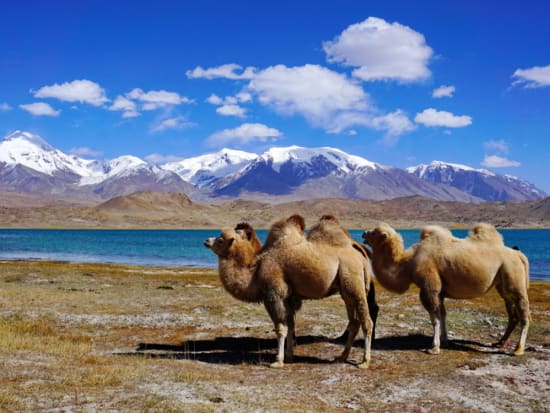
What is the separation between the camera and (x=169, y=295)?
26531 millimetres

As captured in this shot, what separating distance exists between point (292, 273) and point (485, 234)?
5.32m

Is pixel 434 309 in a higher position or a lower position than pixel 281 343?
higher

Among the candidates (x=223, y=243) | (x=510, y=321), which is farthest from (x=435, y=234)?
(x=223, y=243)

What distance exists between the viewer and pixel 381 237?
47.0ft

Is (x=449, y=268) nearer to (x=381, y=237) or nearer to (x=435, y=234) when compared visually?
(x=435, y=234)

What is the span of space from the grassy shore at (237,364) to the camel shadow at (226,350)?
3 cm

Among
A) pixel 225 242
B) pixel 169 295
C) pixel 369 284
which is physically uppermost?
pixel 225 242

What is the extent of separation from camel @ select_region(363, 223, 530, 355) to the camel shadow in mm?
2899

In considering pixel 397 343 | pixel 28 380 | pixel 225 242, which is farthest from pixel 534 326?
pixel 28 380

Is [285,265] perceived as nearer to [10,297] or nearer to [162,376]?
[162,376]

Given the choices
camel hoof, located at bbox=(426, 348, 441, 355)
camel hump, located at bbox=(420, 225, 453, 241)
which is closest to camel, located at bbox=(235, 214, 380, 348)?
camel hoof, located at bbox=(426, 348, 441, 355)

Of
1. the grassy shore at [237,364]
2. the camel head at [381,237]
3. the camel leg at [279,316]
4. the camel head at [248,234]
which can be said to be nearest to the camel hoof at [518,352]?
the grassy shore at [237,364]

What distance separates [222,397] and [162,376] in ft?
6.19

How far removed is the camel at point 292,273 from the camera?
12.8 metres
